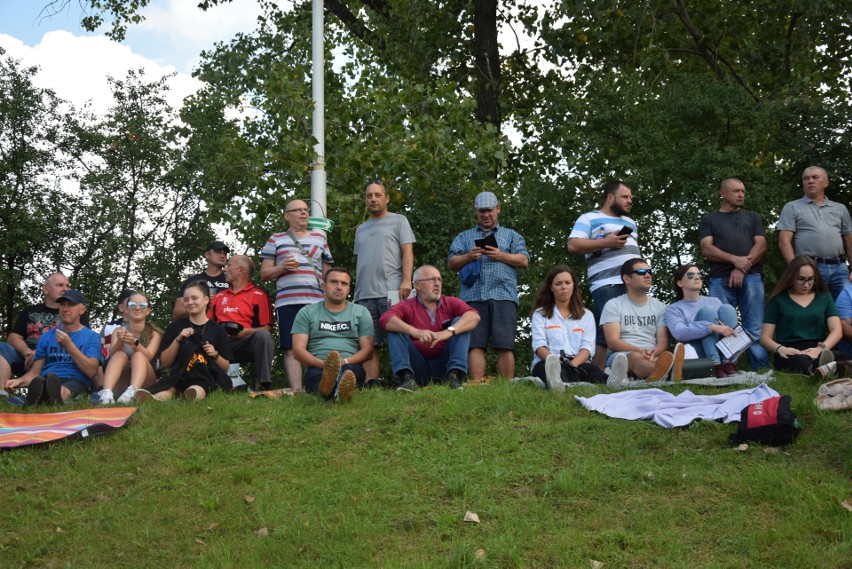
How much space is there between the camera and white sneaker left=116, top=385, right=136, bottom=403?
30.2ft

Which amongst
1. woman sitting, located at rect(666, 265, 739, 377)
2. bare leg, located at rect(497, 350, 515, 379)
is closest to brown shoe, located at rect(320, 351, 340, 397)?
bare leg, located at rect(497, 350, 515, 379)

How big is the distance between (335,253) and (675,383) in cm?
562

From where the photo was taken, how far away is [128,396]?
9297 millimetres

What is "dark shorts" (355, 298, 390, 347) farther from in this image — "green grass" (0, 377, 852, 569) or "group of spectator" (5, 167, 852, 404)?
"green grass" (0, 377, 852, 569)

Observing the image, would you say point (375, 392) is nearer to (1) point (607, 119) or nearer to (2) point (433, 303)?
(2) point (433, 303)

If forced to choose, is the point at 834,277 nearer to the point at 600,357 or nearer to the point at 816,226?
the point at 816,226

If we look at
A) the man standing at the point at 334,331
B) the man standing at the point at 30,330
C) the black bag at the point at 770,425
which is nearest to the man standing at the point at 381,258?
the man standing at the point at 334,331

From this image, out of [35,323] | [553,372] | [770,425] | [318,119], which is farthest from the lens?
[318,119]

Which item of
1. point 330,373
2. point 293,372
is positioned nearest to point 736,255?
point 330,373

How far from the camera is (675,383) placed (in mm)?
8992

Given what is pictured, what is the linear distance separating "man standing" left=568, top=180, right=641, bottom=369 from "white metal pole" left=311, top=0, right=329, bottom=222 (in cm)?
304

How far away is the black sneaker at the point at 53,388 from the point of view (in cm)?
926

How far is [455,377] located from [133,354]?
3168mm

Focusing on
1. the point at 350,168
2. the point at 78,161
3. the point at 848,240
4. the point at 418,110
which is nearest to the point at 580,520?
the point at 848,240
